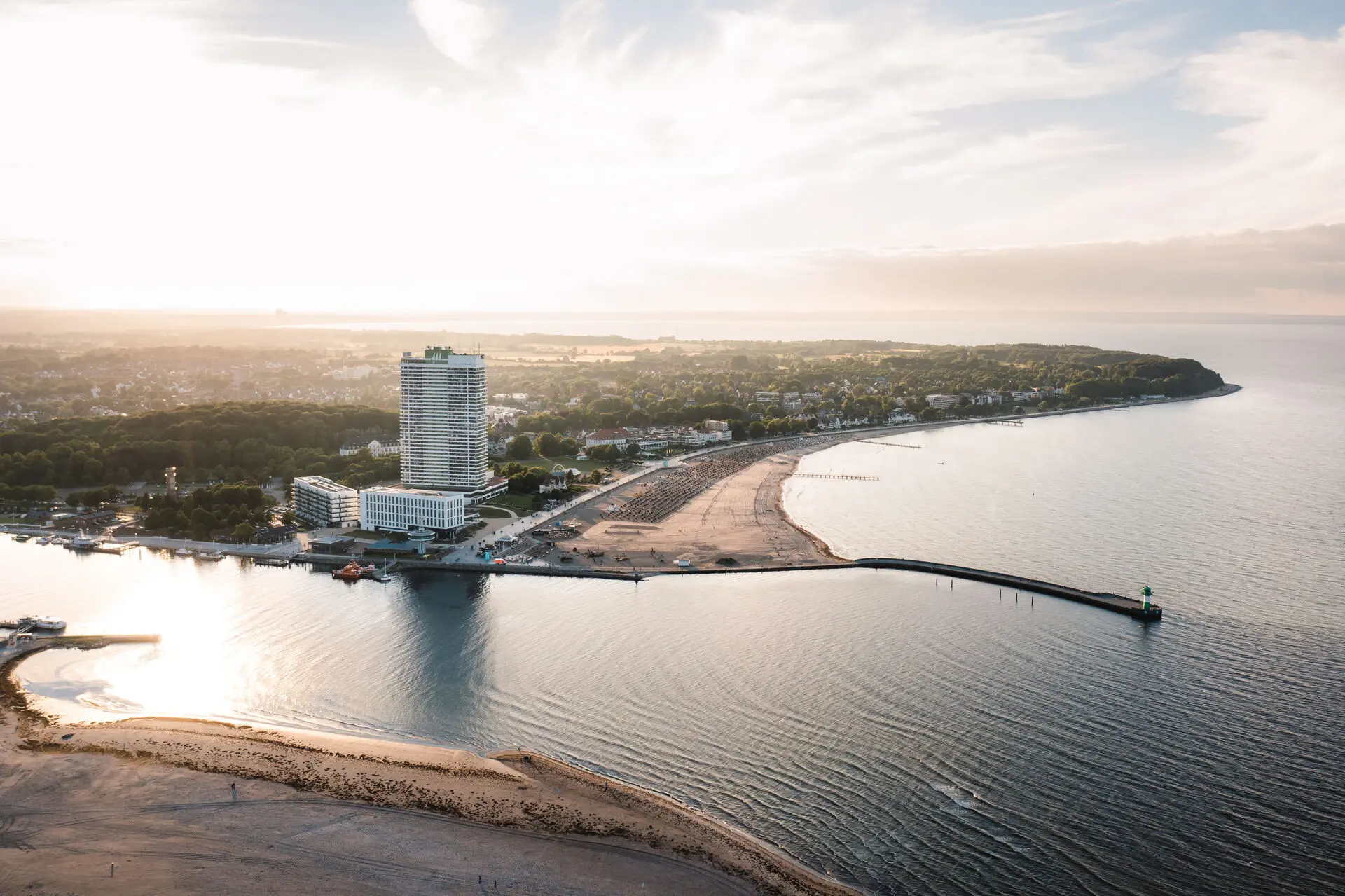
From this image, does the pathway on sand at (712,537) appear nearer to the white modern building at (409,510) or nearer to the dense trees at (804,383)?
the white modern building at (409,510)

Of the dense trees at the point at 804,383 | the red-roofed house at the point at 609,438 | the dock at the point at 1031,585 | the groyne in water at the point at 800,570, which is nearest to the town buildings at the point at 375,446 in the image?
the red-roofed house at the point at 609,438

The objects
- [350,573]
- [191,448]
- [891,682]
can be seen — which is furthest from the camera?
[191,448]

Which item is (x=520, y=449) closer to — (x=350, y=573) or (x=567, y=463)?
(x=567, y=463)

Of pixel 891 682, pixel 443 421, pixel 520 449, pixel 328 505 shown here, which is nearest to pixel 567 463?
pixel 520 449

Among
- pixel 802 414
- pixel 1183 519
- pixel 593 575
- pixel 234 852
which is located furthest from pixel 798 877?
pixel 802 414

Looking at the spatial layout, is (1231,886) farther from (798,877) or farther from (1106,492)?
(1106,492)

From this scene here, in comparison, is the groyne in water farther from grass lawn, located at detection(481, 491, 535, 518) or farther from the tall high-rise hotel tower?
the tall high-rise hotel tower

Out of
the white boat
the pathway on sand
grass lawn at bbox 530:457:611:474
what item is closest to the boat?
the pathway on sand
